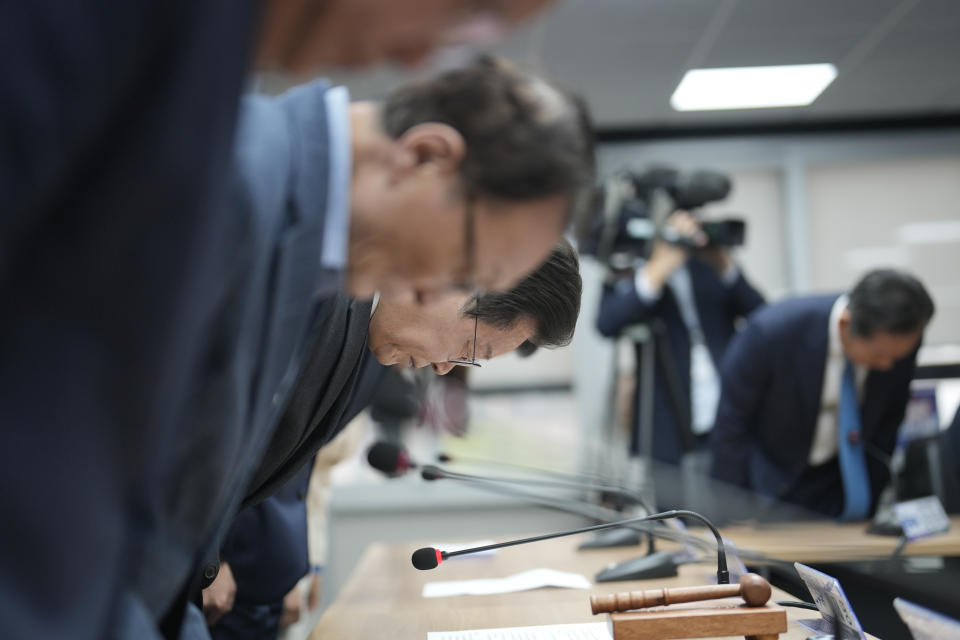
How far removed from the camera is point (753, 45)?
3705mm

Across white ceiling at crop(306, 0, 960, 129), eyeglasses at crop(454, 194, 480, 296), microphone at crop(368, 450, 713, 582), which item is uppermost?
white ceiling at crop(306, 0, 960, 129)

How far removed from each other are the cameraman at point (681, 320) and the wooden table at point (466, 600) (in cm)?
117

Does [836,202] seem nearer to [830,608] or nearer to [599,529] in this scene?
[599,529]

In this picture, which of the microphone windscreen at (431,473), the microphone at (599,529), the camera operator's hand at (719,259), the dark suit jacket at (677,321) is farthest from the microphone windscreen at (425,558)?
the camera operator's hand at (719,259)

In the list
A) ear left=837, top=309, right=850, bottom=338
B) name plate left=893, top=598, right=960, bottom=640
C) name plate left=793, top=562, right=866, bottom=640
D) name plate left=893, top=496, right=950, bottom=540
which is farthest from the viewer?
ear left=837, top=309, right=850, bottom=338

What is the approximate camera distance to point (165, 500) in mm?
628

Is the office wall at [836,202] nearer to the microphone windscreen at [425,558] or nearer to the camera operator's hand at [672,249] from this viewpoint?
the camera operator's hand at [672,249]

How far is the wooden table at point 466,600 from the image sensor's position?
134 cm

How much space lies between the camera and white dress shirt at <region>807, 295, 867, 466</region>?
258 cm

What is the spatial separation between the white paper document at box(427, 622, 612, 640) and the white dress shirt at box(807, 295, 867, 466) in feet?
5.42

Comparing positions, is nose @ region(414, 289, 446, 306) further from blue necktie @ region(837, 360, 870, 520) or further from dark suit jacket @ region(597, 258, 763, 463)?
dark suit jacket @ region(597, 258, 763, 463)

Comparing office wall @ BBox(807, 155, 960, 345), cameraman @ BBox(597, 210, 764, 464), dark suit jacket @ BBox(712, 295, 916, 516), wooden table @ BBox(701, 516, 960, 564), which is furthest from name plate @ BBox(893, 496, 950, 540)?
office wall @ BBox(807, 155, 960, 345)

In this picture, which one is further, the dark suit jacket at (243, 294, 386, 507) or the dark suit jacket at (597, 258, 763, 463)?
the dark suit jacket at (597, 258, 763, 463)

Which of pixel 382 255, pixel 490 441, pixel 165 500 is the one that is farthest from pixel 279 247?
pixel 490 441
